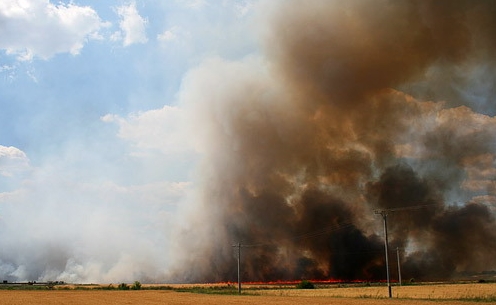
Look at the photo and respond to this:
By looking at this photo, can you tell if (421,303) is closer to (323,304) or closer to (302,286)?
(323,304)

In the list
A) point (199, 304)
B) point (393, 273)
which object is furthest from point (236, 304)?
point (393, 273)

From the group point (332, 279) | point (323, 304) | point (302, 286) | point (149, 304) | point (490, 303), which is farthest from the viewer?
point (332, 279)

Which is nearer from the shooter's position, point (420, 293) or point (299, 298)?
point (299, 298)

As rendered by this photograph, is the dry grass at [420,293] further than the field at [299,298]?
Yes

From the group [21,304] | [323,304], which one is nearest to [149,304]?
[21,304]

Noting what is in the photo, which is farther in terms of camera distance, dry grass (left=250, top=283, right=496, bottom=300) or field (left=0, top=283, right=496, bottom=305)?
dry grass (left=250, top=283, right=496, bottom=300)

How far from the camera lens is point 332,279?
128m

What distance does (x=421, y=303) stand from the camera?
138ft

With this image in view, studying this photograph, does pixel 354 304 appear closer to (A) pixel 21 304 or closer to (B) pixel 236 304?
(B) pixel 236 304

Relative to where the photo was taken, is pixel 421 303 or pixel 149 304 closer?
pixel 421 303

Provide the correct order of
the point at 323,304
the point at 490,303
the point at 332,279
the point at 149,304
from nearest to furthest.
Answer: the point at 490,303
the point at 323,304
the point at 149,304
the point at 332,279

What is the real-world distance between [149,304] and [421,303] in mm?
25548

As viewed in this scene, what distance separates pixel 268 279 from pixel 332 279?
17457 millimetres

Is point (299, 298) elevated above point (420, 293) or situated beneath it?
elevated above
